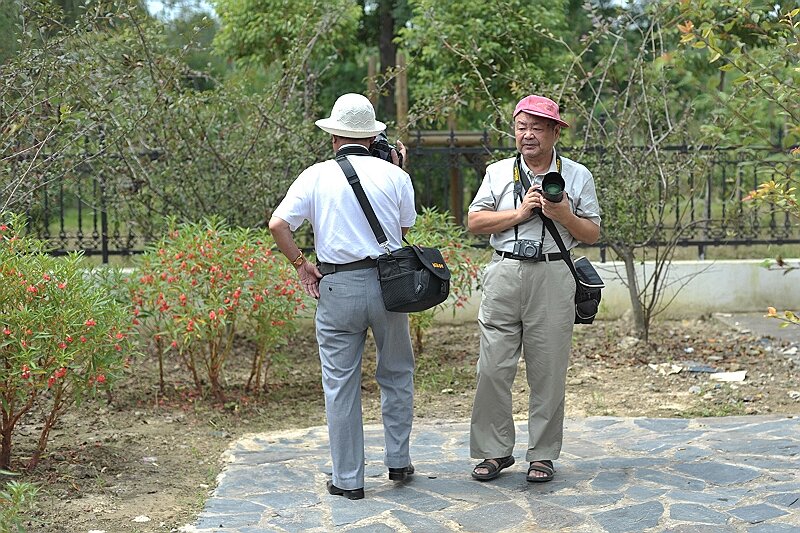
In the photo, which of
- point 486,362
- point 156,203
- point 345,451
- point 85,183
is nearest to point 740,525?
point 486,362

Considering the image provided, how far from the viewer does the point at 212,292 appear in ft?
23.2

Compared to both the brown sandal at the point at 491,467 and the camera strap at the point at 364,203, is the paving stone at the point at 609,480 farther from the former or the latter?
the camera strap at the point at 364,203

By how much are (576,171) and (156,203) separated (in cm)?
506

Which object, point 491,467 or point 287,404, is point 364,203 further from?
point 287,404

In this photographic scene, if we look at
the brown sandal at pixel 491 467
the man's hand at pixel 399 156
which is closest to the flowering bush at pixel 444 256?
the man's hand at pixel 399 156

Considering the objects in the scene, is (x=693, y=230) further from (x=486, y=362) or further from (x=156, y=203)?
(x=486, y=362)

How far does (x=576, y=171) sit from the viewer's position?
17.9 ft

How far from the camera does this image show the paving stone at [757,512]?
192 inches

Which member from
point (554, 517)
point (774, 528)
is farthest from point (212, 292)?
point (774, 528)

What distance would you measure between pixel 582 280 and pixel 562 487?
1.01 metres

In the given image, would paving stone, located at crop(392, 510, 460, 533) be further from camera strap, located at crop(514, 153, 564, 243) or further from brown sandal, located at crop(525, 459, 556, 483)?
camera strap, located at crop(514, 153, 564, 243)

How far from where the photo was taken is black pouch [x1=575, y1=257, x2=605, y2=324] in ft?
17.8

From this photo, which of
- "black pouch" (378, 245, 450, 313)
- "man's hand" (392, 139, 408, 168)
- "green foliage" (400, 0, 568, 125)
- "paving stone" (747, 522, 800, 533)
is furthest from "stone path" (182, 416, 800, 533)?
"green foliage" (400, 0, 568, 125)

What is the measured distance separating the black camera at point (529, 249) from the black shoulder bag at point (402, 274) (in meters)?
0.41
